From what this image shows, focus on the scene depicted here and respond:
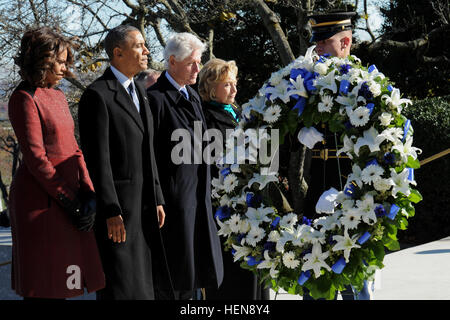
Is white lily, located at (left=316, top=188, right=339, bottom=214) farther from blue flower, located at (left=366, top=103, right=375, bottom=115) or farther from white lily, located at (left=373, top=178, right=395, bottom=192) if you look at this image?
blue flower, located at (left=366, top=103, right=375, bottom=115)

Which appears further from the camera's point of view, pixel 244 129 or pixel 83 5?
pixel 83 5

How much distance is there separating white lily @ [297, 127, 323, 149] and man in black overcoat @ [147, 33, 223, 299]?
0.78 meters

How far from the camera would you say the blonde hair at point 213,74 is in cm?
460

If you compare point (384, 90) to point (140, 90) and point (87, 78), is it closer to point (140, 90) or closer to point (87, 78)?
point (140, 90)

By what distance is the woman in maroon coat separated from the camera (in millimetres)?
3271

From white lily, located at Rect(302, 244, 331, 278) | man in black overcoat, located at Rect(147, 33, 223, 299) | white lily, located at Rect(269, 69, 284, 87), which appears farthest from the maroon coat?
white lily, located at Rect(269, 69, 284, 87)

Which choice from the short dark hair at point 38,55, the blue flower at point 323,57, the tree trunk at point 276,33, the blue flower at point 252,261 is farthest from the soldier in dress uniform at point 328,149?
the tree trunk at point 276,33

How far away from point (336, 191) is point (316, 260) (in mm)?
460

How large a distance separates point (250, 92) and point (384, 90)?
11.2 meters

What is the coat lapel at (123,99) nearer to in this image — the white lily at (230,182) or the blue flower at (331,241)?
the white lily at (230,182)

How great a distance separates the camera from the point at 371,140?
3.52 m

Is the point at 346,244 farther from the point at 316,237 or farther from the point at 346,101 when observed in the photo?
the point at 346,101

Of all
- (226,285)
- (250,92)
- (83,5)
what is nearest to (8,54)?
(83,5)

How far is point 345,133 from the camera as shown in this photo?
3.65m
